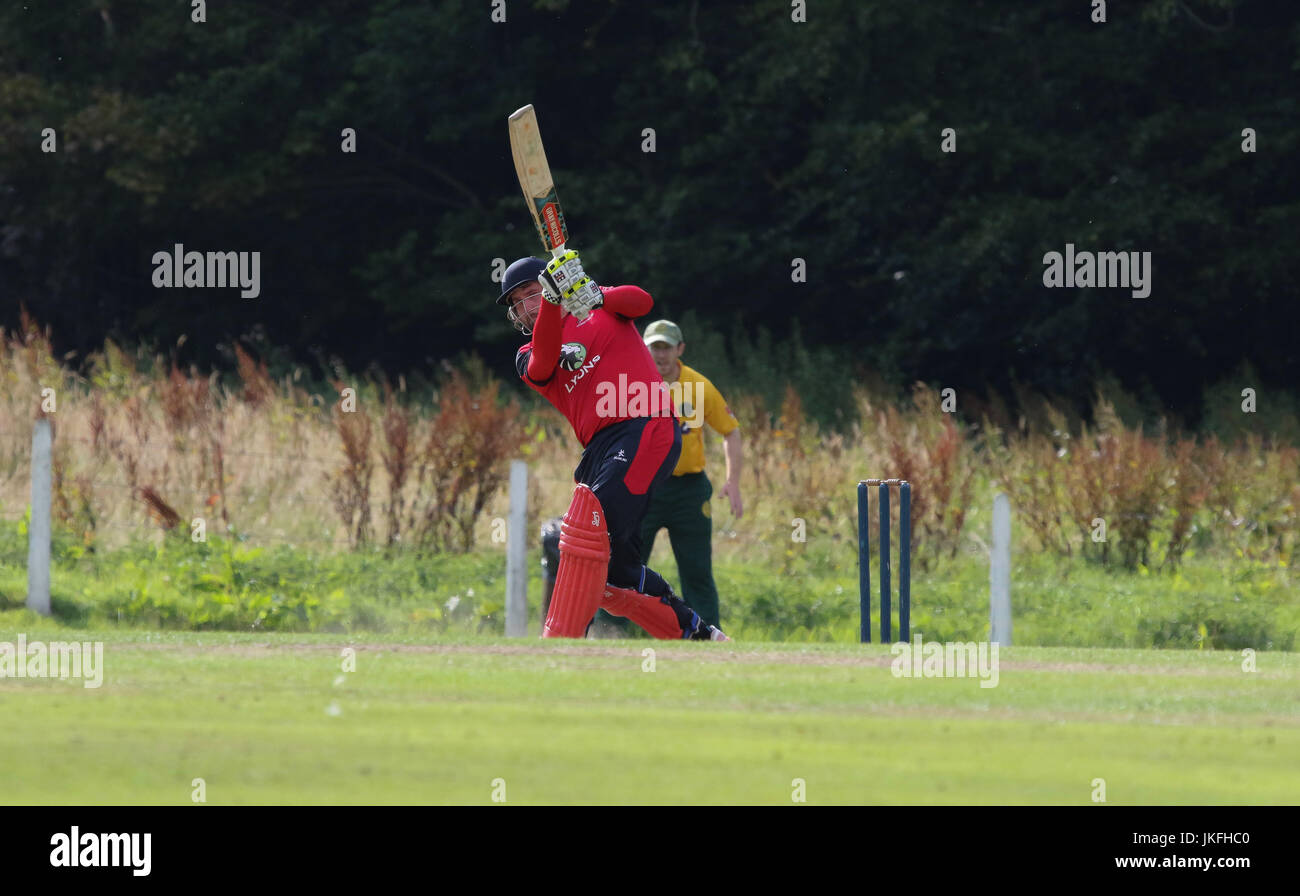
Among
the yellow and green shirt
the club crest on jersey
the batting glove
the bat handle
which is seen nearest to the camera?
the batting glove

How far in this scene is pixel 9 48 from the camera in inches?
1389

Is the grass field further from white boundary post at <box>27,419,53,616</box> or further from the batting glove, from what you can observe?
white boundary post at <box>27,419,53,616</box>

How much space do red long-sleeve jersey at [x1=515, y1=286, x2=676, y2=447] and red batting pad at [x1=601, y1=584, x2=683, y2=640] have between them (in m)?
Answer: 0.91

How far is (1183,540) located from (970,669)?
22.3 feet

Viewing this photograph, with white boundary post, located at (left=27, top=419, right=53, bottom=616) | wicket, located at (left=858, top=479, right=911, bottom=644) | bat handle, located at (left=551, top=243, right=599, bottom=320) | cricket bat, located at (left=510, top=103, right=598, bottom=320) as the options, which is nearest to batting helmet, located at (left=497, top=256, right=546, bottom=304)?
cricket bat, located at (left=510, top=103, right=598, bottom=320)

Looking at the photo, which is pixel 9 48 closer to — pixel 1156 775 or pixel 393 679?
pixel 393 679

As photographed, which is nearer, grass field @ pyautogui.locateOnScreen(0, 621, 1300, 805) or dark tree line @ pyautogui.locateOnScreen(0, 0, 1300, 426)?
grass field @ pyautogui.locateOnScreen(0, 621, 1300, 805)

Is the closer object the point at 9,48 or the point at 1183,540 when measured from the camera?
the point at 1183,540

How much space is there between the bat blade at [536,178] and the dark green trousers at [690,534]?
229 cm

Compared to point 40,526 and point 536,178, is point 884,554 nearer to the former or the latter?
point 536,178

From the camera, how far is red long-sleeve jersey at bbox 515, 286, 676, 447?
11.6m

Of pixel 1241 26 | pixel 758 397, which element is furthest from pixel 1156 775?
pixel 1241 26

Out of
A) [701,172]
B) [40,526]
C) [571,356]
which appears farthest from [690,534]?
[701,172]

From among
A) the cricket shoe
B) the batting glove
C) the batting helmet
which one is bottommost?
the cricket shoe
